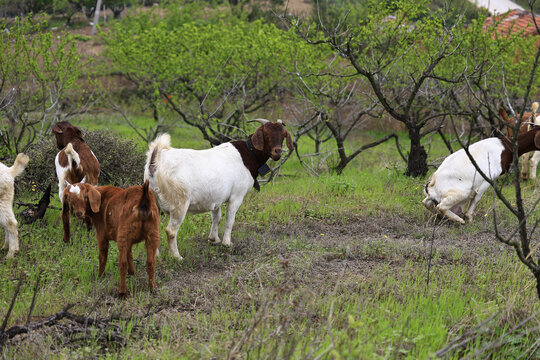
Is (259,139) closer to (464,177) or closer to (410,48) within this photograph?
(464,177)

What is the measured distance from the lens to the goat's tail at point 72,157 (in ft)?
25.5

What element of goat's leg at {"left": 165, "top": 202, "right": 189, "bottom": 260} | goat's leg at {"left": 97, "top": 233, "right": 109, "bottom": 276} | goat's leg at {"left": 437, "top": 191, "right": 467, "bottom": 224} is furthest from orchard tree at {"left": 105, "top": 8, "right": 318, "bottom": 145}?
goat's leg at {"left": 97, "top": 233, "right": 109, "bottom": 276}

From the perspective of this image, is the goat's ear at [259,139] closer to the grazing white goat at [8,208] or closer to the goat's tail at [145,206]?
the goat's tail at [145,206]

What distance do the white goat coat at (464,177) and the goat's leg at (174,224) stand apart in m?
4.17

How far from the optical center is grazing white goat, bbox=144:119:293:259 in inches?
287

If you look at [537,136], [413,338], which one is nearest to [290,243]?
[413,338]

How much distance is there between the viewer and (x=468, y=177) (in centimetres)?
918

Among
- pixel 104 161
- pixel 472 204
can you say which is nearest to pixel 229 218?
pixel 104 161

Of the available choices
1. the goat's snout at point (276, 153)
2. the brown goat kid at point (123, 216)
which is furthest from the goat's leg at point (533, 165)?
the brown goat kid at point (123, 216)

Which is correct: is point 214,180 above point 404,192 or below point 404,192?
above

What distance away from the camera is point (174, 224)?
7414 millimetres

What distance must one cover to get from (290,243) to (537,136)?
4241 mm

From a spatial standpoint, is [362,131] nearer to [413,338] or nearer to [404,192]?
[404,192]

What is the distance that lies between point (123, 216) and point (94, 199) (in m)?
0.45
